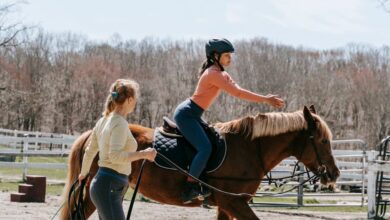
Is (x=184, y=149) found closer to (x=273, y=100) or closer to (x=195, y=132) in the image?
(x=195, y=132)

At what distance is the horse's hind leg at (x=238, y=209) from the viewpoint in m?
7.23

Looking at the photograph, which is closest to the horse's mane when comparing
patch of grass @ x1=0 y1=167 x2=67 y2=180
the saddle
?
the saddle

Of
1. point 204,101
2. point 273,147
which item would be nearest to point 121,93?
point 204,101

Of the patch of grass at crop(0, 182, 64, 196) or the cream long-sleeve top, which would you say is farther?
the patch of grass at crop(0, 182, 64, 196)

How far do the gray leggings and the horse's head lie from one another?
3.10 meters

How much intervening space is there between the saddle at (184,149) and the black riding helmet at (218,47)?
889 mm

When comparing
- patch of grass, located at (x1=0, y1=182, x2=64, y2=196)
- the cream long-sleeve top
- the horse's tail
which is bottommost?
patch of grass, located at (x1=0, y1=182, x2=64, y2=196)

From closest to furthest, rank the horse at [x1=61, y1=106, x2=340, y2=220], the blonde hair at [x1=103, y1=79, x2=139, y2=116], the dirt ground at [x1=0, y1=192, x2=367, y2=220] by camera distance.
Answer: the blonde hair at [x1=103, y1=79, x2=139, y2=116], the horse at [x1=61, y1=106, x2=340, y2=220], the dirt ground at [x1=0, y1=192, x2=367, y2=220]

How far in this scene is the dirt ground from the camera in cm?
1197

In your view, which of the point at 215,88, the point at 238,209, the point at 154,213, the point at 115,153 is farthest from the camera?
the point at 154,213

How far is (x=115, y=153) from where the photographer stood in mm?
5184

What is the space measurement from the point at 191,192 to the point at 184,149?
0.56 m

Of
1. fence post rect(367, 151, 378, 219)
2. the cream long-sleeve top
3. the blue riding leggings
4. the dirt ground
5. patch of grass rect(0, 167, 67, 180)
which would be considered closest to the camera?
the cream long-sleeve top

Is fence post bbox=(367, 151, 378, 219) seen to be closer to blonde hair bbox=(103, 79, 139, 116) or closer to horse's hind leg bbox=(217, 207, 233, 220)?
horse's hind leg bbox=(217, 207, 233, 220)
